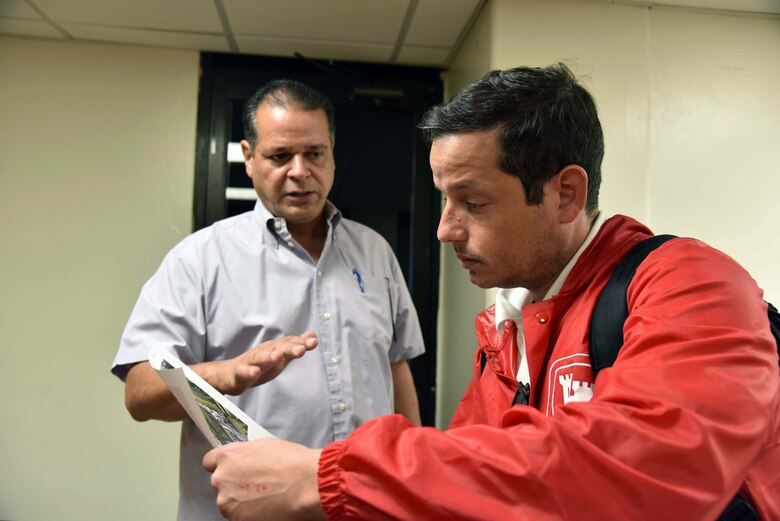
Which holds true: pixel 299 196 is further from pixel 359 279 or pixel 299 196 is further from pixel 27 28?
pixel 27 28

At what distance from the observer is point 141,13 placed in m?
2.36

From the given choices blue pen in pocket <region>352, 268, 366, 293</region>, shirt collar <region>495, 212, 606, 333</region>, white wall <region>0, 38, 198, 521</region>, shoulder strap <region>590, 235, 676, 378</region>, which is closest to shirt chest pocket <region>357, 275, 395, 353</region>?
blue pen in pocket <region>352, 268, 366, 293</region>

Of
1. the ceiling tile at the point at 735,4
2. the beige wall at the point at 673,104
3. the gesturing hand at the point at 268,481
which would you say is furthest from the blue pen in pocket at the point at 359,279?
the ceiling tile at the point at 735,4

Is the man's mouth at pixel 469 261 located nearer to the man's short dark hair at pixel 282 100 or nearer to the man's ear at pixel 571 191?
the man's ear at pixel 571 191

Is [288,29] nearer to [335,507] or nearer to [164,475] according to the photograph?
[164,475]

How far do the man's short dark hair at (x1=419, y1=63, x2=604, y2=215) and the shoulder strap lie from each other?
0.19 metres

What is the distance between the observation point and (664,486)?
61 cm

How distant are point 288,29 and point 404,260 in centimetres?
119

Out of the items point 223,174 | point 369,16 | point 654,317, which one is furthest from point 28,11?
point 654,317

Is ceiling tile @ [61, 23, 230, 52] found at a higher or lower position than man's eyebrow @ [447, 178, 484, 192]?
higher

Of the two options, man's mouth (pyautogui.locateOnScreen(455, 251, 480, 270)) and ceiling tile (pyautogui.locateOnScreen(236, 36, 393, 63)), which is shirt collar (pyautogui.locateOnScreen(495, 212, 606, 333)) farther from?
ceiling tile (pyautogui.locateOnScreen(236, 36, 393, 63))

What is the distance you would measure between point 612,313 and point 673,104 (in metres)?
1.91

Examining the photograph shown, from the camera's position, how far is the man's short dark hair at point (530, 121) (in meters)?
0.96

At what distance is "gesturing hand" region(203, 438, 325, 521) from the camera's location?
2.21 feet
